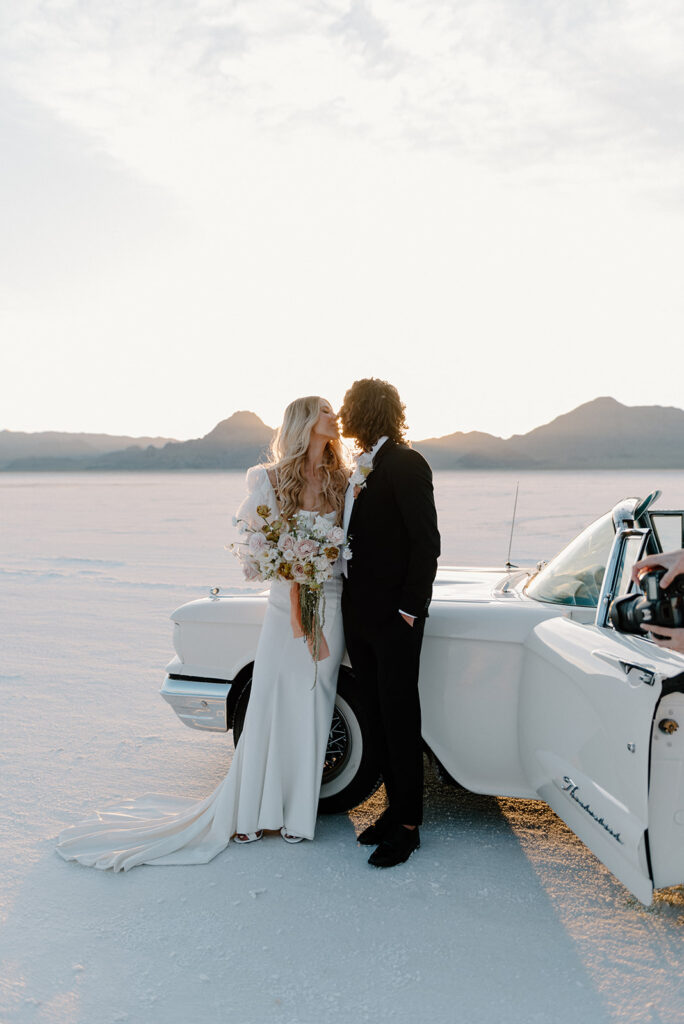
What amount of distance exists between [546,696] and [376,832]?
1.08 meters

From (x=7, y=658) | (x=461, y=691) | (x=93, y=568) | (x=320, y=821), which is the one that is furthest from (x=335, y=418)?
(x=93, y=568)

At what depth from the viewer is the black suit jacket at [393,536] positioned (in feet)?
11.4

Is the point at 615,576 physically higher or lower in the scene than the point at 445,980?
higher

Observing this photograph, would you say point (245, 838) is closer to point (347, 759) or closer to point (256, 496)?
point (347, 759)

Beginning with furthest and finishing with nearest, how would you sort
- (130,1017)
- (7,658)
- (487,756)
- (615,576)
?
Result: (7,658)
(487,756)
(615,576)
(130,1017)

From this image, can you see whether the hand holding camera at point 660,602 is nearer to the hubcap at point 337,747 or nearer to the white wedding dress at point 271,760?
the white wedding dress at point 271,760

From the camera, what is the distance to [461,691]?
11.8 feet

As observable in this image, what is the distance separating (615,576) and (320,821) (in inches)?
71.7

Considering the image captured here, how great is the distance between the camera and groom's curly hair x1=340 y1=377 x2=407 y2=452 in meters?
3.68

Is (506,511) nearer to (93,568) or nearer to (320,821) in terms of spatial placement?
(93,568)

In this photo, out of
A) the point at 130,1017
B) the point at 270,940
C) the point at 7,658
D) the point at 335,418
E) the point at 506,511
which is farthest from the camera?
the point at 506,511

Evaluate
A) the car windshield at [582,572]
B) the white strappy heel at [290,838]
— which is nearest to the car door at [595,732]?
the car windshield at [582,572]

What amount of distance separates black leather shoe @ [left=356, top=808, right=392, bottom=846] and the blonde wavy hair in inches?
53.3

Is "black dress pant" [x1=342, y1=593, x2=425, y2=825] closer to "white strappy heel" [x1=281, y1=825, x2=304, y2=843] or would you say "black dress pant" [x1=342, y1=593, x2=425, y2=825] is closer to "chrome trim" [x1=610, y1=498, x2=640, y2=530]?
"white strappy heel" [x1=281, y1=825, x2=304, y2=843]
